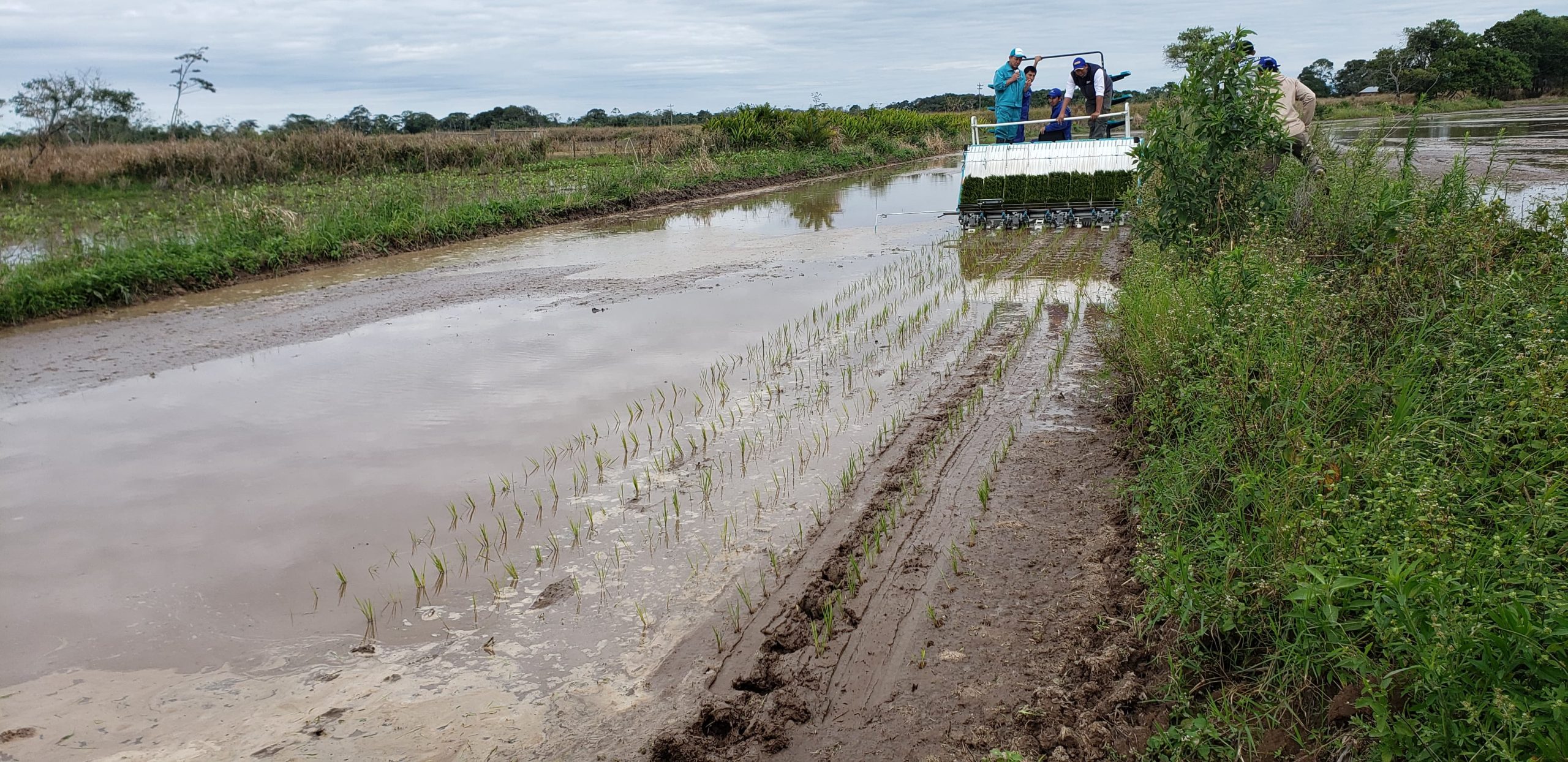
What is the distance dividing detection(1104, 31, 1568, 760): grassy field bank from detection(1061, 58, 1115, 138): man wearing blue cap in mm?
8659

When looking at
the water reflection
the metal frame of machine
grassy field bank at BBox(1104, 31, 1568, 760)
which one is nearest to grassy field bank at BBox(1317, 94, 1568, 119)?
the water reflection

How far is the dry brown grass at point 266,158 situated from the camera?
68.6 ft

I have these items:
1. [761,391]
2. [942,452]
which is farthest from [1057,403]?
[761,391]

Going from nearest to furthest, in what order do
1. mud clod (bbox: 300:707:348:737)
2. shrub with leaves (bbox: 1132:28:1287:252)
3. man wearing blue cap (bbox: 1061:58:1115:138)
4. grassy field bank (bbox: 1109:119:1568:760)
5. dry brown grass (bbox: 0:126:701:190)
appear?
grassy field bank (bbox: 1109:119:1568:760) → mud clod (bbox: 300:707:348:737) → shrub with leaves (bbox: 1132:28:1287:252) → man wearing blue cap (bbox: 1061:58:1115:138) → dry brown grass (bbox: 0:126:701:190)

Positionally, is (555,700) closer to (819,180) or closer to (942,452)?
(942,452)

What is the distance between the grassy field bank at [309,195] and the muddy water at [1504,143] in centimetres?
1210

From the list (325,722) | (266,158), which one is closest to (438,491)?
(325,722)

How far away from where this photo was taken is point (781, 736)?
2.99 metres

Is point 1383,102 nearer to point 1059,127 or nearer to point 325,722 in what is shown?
point 1059,127

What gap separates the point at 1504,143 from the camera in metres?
19.1

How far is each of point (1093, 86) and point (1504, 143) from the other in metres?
11.0

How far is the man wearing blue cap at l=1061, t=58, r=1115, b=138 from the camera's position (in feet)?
45.0

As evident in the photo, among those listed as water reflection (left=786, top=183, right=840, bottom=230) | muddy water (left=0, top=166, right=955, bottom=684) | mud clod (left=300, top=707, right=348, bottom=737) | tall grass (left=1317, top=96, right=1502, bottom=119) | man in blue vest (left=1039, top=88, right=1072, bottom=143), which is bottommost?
mud clod (left=300, top=707, right=348, bottom=737)

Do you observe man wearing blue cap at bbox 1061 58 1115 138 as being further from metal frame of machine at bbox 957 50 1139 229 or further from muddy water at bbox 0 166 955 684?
muddy water at bbox 0 166 955 684
